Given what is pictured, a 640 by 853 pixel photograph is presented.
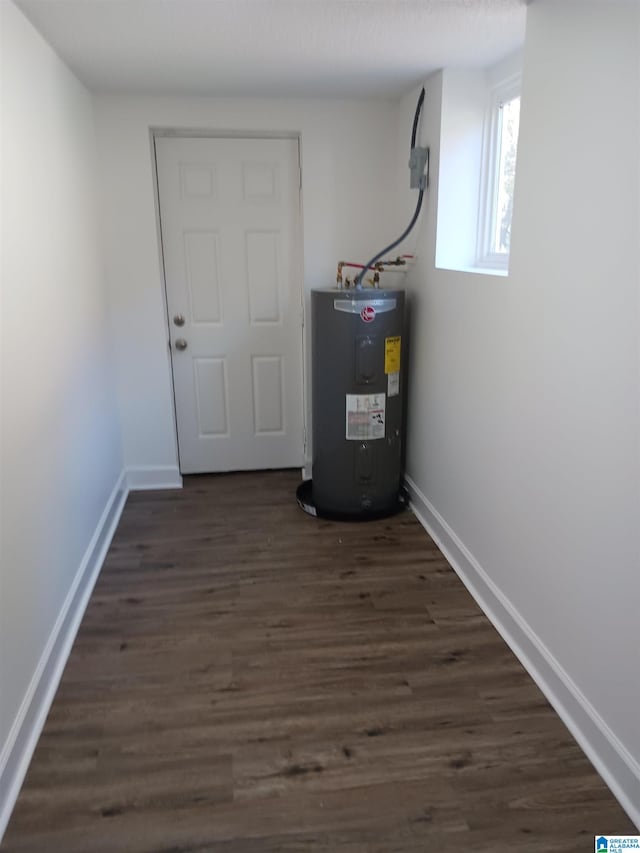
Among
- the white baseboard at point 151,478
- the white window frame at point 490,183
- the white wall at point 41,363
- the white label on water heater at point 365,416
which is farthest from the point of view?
the white baseboard at point 151,478

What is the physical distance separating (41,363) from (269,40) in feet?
4.70

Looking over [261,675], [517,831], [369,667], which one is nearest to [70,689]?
[261,675]

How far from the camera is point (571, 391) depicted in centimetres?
171

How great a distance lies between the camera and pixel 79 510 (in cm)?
242

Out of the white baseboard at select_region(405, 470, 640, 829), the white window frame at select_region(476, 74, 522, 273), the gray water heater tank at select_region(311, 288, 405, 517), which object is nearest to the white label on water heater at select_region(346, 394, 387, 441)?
the gray water heater tank at select_region(311, 288, 405, 517)

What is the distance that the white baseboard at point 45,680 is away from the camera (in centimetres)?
154

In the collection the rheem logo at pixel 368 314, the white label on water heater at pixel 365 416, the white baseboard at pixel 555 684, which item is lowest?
the white baseboard at pixel 555 684

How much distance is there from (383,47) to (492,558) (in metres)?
2.02

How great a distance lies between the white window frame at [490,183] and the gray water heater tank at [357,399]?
441 millimetres

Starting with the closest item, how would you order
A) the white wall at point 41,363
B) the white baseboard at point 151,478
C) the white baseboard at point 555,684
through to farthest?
the white baseboard at point 555,684 → the white wall at point 41,363 → the white baseboard at point 151,478

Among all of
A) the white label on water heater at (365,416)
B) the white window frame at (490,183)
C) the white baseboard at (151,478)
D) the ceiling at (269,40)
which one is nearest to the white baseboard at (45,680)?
the white baseboard at (151,478)

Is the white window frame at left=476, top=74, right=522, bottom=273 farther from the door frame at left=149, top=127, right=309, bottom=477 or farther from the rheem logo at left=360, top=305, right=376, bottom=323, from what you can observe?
the door frame at left=149, top=127, right=309, bottom=477
